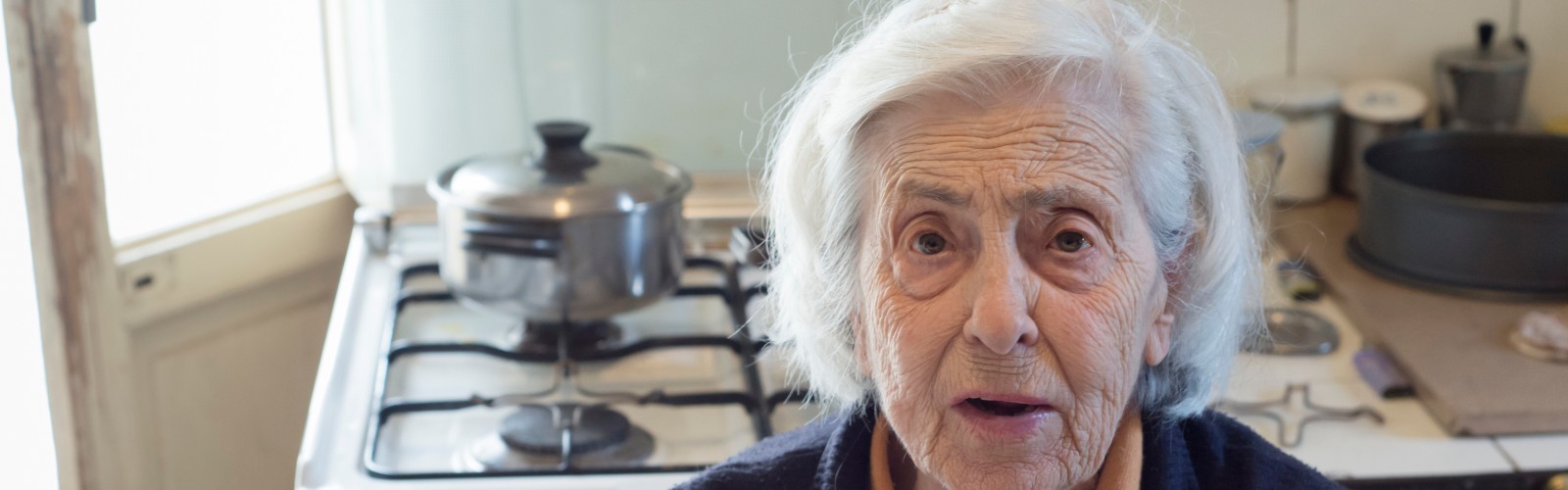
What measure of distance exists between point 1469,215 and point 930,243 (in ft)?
3.25

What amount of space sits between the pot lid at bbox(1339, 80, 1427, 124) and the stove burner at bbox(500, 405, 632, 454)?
3.78 ft

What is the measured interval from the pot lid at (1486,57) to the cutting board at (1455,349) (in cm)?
30

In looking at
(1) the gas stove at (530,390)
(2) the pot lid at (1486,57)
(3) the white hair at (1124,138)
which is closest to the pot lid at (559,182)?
(1) the gas stove at (530,390)

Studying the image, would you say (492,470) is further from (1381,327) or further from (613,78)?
(1381,327)

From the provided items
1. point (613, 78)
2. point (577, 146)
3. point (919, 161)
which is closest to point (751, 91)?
point (613, 78)

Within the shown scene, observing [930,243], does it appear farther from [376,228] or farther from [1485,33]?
[1485,33]

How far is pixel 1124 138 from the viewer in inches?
39.0

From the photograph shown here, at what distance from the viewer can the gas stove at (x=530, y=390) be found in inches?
55.0

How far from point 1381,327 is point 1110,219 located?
0.83 metres

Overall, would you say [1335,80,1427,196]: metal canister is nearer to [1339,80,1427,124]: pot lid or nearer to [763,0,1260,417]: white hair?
[1339,80,1427,124]: pot lid

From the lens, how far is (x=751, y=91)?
2.07m

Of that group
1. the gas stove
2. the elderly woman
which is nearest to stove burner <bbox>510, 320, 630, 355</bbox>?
the gas stove

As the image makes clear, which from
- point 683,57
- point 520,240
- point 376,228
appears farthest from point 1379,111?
point 376,228

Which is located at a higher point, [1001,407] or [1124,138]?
[1124,138]
